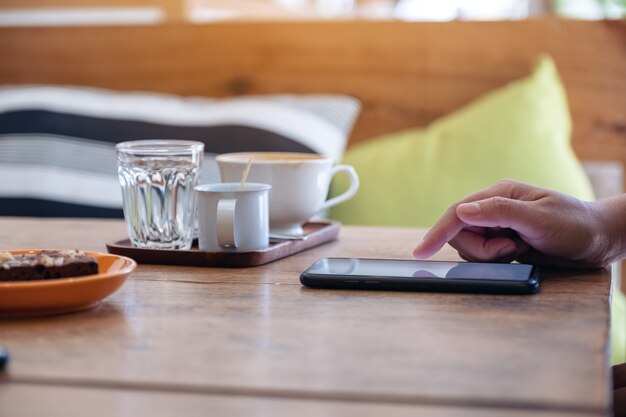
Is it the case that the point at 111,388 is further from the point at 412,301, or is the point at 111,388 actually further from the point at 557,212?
the point at 557,212

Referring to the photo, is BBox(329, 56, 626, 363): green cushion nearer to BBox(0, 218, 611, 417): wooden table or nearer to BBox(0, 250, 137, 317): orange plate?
BBox(0, 218, 611, 417): wooden table

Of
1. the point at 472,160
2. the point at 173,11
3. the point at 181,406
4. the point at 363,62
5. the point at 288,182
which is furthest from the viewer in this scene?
the point at 173,11

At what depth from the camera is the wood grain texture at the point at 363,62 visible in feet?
6.97

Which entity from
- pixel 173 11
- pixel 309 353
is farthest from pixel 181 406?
pixel 173 11

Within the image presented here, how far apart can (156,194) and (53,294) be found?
338 mm

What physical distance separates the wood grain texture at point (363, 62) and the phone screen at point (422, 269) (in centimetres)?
133

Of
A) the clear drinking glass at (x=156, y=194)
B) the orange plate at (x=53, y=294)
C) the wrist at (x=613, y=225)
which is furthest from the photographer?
the clear drinking glass at (x=156, y=194)

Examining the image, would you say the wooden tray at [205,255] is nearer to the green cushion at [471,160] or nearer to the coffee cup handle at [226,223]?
the coffee cup handle at [226,223]

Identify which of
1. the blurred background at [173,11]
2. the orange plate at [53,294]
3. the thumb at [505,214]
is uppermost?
the blurred background at [173,11]

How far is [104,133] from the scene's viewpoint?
203cm

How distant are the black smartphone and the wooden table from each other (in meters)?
0.01

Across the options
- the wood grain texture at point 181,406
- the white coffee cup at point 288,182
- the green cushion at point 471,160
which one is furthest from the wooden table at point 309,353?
the green cushion at point 471,160

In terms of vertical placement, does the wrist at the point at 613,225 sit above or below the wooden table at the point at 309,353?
above

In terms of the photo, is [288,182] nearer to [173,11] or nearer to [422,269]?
[422,269]
